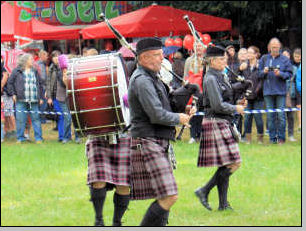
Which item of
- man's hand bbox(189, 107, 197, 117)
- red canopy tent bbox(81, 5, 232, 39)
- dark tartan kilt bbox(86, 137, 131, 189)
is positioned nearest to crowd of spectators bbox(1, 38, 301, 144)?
red canopy tent bbox(81, 5, 232, 39)

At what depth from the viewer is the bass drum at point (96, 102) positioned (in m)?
6.22

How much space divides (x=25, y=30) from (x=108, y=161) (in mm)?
12567

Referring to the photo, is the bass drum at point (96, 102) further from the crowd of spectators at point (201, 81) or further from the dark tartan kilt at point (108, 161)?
the crowd of spectators at point (201, 81)

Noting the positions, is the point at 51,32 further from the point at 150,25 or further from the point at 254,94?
the point at 254,94

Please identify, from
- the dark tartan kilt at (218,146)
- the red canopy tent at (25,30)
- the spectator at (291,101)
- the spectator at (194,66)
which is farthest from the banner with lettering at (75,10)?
the dark tartan kilt at (218,146)

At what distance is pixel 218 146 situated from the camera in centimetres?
714

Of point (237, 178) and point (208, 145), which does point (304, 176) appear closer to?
point (237, 178)

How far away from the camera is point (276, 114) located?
1266cm

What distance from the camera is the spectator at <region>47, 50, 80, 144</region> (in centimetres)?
1320

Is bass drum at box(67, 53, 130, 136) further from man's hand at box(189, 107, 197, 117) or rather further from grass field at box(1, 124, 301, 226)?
grass field at box(1, 124, 301, 226)

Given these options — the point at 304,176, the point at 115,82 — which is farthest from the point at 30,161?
the point at 115,82

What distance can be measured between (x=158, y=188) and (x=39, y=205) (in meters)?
2.60

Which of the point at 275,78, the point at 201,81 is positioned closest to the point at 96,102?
the point at 201,81

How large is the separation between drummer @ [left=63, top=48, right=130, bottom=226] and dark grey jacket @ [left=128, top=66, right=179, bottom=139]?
2.38 feet
